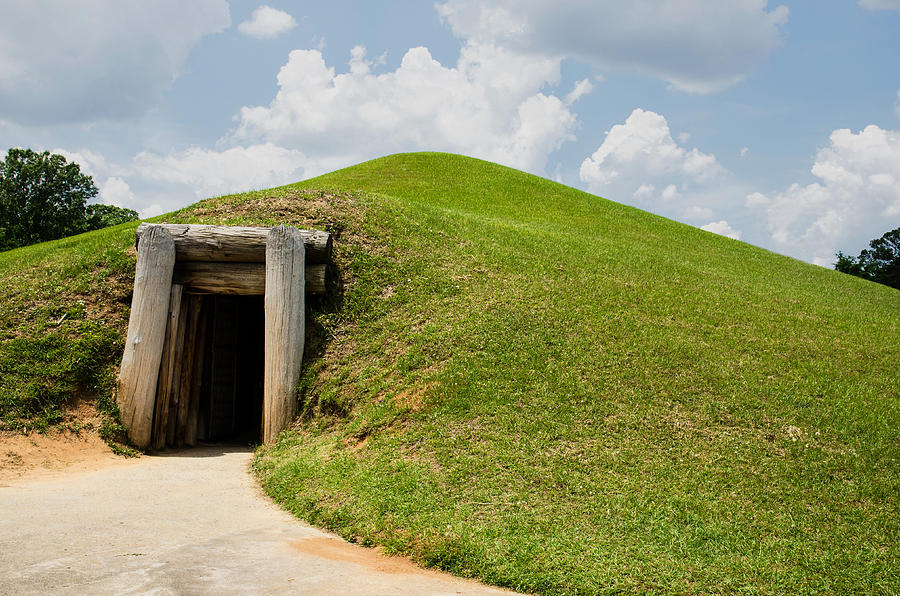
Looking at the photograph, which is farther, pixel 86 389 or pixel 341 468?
pixel 86 389

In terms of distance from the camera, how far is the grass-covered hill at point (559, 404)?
6.29 m

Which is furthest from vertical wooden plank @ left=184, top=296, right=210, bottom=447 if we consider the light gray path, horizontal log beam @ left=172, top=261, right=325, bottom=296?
the light gray path

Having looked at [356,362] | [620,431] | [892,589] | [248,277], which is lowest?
[892,589]

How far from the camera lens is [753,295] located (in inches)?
588

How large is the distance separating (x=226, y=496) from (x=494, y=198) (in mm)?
19519

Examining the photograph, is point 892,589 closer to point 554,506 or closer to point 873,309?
point 554,506

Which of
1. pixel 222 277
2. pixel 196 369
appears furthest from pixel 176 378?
pixel 222 277

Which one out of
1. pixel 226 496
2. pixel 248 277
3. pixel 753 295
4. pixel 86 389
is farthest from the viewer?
pixel 753 295

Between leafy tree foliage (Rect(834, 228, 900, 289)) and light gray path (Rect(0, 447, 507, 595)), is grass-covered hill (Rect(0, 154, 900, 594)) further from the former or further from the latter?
leafy tree foliage (Rect(834, 228, 900, 289))

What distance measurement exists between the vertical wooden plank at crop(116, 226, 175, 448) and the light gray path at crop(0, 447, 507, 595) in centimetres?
204

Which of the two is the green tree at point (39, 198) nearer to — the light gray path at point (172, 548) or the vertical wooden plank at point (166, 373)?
the vertical wooden plank at point (166, 373)

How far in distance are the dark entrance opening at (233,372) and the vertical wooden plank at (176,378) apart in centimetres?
139

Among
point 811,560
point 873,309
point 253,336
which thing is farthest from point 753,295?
point 253,336

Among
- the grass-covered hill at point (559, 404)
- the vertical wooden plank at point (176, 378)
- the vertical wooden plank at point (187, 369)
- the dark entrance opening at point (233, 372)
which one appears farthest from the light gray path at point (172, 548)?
the dark entrance opening at point (233, 372)
